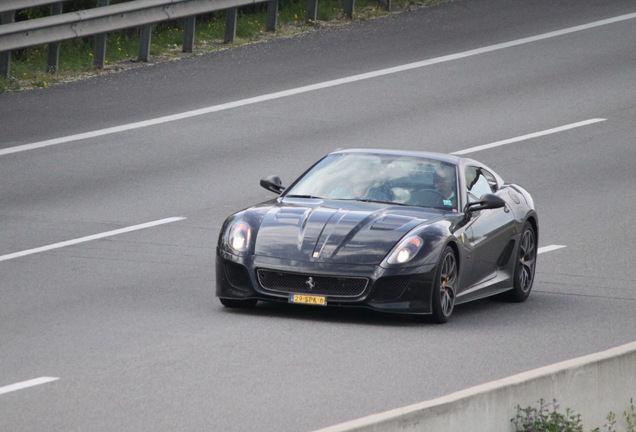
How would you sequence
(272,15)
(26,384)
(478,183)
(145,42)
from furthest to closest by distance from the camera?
(272,15), (145,42), (478,183), (26,384)

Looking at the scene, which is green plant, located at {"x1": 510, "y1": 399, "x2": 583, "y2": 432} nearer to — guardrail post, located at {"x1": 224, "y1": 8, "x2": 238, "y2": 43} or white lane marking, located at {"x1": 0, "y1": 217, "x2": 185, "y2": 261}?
white lane marking, located at {"x1": 0, "y1": 217, "x2": 185, "y2": 261}

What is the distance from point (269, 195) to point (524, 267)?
4478mm

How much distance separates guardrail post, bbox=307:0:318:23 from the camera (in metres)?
25.0

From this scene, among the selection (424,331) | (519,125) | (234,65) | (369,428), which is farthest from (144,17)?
(369,428)

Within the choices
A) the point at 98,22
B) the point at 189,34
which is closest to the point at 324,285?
the point at 98,22

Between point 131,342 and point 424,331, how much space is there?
7.20 ft

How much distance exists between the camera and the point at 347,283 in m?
10.7

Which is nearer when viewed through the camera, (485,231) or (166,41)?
(485,231)

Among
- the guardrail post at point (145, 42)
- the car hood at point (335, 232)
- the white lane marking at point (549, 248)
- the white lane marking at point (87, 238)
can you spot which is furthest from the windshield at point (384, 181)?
the guardrail post at point (145, 42)

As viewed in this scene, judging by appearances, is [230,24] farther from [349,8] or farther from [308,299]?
[308,299]

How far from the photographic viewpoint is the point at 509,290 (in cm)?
1229

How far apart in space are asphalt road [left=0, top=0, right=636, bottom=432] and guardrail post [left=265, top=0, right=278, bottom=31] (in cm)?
68

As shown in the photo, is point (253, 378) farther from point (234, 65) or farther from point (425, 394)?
point (234, 65)

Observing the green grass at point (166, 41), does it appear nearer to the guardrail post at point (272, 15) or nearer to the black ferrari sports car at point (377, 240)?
the guardrail post at point (272, 15)
